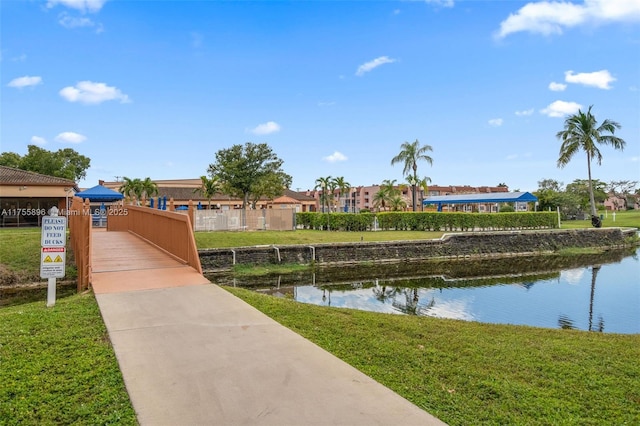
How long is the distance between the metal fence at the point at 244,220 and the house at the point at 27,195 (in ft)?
27.8

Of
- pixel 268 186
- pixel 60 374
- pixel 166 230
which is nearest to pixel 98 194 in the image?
pixel 166 230

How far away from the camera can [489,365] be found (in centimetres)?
468

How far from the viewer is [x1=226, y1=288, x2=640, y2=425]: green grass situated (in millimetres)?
3604

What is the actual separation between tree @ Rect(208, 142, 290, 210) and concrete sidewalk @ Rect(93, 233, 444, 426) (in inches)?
1356

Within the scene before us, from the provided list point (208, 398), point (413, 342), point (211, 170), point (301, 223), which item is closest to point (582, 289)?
point (413, 342)

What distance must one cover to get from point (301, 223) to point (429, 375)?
29639 millimetres

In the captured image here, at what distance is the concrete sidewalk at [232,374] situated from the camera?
3.31 metres

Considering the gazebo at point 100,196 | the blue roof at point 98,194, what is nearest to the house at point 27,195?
the gazebo at point 100,196

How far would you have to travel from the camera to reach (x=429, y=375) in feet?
14.1

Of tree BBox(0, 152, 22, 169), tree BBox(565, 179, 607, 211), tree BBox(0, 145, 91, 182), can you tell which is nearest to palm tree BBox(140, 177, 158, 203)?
tree BBox(0, 145, 91, 182)

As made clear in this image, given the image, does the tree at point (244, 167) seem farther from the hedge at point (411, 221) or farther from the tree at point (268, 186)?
the hedge at point (411, 221)

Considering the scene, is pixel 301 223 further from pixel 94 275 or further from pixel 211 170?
pixel 94 275

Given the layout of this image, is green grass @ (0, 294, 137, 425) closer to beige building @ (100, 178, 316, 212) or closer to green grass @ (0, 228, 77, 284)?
green grass @ (0, 228, 77, 284)

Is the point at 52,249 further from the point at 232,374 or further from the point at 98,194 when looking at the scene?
the point at 98,194
